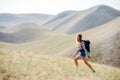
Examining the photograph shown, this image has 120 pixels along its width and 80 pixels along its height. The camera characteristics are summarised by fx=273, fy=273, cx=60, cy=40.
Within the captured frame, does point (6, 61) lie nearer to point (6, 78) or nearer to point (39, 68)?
point (39, 68)

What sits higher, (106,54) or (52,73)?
(52,73)

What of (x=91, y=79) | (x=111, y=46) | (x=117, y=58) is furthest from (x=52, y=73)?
(x=111, y=46)

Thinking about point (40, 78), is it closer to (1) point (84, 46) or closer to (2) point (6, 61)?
(2) point (6, 61)

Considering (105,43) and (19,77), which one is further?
(105,43)

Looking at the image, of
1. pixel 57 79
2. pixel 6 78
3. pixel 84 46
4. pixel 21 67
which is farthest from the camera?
pixel 84 46

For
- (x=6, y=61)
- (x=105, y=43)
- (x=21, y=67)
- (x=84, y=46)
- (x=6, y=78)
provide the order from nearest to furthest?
(x=6, y=78), (x=21, y=67), (x=6, y=61), (x=84, y=46), (x=105, y=43)

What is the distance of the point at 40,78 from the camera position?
11789 millimetres

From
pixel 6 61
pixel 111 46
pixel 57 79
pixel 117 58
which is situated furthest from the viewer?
pixel 111 46

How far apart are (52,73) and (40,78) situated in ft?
5.19

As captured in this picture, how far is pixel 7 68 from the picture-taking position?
12508mm

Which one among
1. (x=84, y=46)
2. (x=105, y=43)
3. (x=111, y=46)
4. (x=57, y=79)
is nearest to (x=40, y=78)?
(x=57, y=79)

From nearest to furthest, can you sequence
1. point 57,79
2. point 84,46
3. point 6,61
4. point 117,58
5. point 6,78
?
1. point 6,78
2. point 57,79
3. point 6,61
4. point 84,46
5. point 117,58

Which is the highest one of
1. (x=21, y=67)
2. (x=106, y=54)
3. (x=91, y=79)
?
(x=21, y=67)

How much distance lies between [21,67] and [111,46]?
60.3 m
